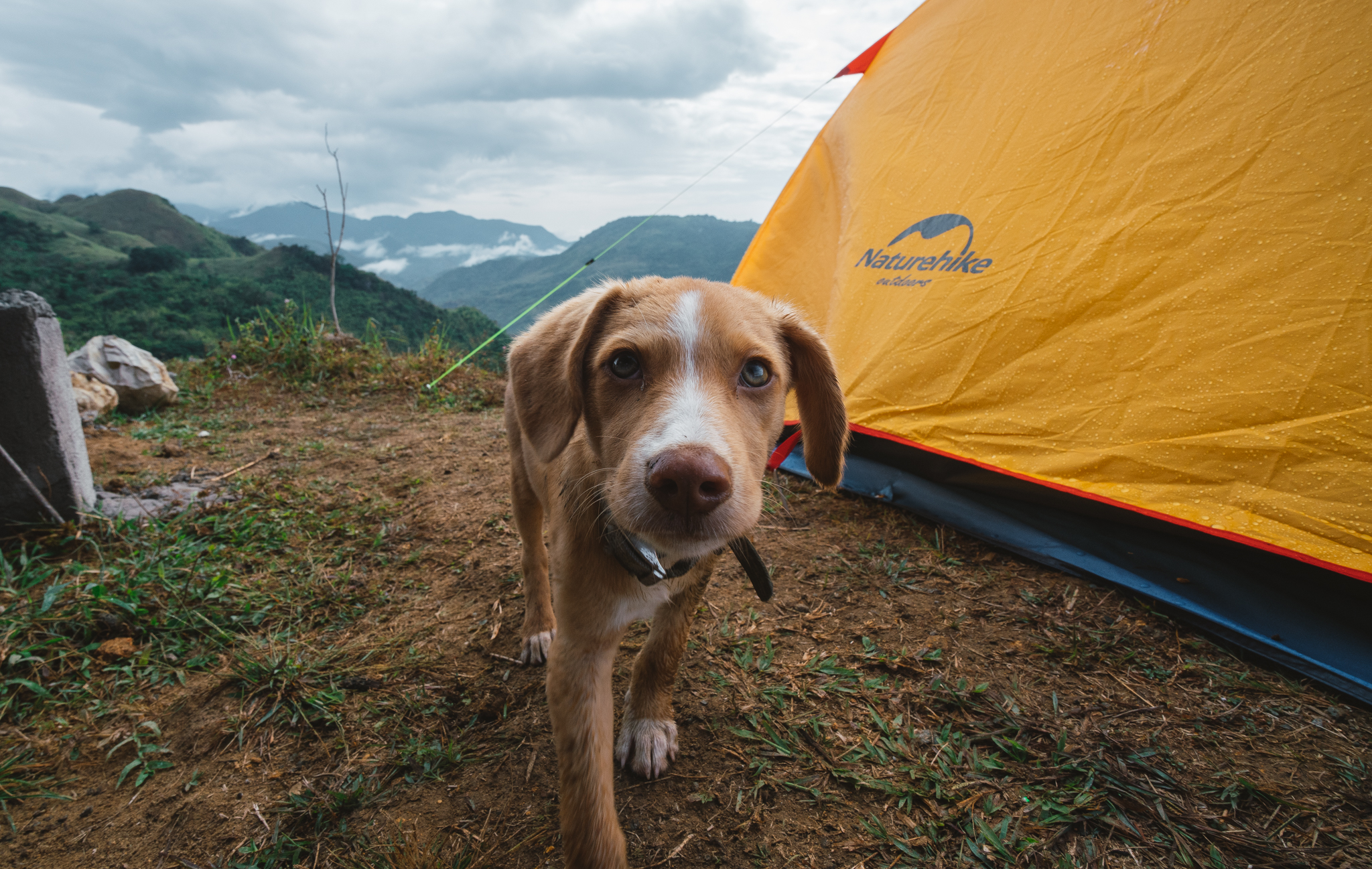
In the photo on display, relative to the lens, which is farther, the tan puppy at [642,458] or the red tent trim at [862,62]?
the red tent trim at [862,62]

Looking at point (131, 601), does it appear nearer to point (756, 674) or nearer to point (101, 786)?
point (101, 786)

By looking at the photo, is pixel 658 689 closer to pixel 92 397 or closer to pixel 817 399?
pixel 817 399

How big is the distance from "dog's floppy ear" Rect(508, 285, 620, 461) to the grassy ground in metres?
1.22

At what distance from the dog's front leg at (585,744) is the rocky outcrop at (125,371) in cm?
682

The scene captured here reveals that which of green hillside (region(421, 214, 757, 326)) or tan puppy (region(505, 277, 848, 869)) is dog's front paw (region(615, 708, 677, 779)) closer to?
tan puppy (region(505, 277, 848, 869))

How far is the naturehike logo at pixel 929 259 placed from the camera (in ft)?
10.3

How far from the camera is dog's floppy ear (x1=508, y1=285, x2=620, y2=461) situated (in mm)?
1734

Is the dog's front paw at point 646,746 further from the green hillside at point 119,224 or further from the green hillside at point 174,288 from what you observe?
the green hillside at point 119,224

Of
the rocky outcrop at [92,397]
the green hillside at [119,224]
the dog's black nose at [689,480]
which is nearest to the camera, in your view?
the dog's black nose at [689,480]

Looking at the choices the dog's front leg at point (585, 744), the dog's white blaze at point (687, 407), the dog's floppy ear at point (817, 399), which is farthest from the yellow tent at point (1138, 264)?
the dog's front leg at point (585, 744)

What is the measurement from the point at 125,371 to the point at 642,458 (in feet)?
23.8

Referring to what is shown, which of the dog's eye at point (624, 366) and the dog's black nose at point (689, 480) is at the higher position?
the dog's eye at point (624, 366)

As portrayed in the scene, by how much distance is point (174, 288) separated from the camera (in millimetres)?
23344

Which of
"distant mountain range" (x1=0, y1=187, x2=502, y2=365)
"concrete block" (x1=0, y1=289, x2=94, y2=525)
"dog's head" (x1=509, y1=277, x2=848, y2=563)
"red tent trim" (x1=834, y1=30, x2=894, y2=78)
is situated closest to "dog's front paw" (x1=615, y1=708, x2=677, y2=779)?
"dog's head" (x1=509, y1=277, x2=848, y2=563)
